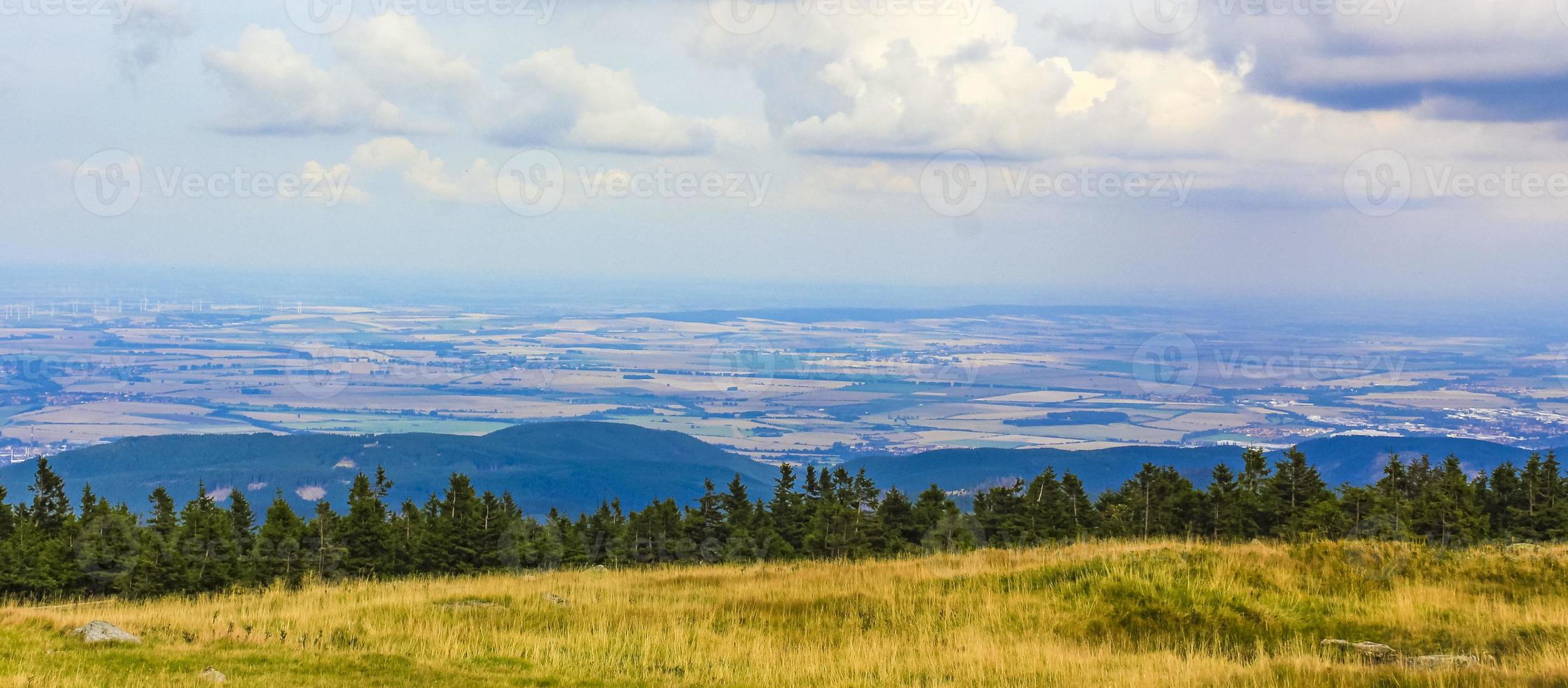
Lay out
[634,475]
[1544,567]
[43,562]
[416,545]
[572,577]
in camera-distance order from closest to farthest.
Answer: [1544,567] → [572,577] → [43,562] → [416,545] → [634,475]

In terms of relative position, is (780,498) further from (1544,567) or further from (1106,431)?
(1106,431)

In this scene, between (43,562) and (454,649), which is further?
(43,562)

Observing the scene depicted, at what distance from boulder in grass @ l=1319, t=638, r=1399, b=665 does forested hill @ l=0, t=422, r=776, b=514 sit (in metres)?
138

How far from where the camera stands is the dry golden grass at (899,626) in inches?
520

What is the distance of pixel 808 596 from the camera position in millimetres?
19625

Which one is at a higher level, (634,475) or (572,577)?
(572,577)

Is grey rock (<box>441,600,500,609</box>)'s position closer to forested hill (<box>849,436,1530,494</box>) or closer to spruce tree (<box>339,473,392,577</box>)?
spruce tree (<box>339,473,392,577</box>)

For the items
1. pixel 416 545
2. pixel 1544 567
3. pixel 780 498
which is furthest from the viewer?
pixel 780 498

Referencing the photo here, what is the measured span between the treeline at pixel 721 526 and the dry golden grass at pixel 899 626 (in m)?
7.64

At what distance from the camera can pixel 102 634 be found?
48.7 feet

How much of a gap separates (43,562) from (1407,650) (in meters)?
31.4

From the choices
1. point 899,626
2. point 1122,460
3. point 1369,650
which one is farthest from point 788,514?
point 1122,460

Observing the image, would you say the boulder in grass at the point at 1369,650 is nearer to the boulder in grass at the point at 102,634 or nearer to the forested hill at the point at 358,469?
the boulder in grass at the point at 102,634

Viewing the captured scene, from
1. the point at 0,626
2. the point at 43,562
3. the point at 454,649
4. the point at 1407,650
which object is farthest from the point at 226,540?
the point at 1407,650
